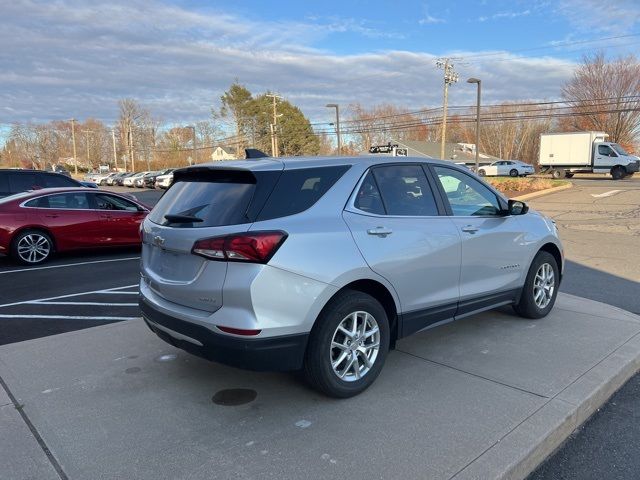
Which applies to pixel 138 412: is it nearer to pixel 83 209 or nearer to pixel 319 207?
pixel 319 207

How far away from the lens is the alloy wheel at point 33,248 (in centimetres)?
940

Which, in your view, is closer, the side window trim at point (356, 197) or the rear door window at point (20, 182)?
the side window trim at point (356, 197)

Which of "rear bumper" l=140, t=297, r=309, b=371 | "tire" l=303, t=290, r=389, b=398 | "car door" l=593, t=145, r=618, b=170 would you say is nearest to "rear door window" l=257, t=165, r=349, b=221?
"tire" l=303, t=290, r=389, b=398

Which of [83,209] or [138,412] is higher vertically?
[83,209]

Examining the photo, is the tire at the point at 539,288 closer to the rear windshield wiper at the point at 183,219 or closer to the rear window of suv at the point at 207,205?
the rear window of suv at the point at 207,205

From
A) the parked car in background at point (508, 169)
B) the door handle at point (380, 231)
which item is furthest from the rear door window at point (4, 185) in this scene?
the parked car in background at point (508, 169)

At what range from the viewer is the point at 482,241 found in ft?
14.9

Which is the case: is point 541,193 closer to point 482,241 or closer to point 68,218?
point 68,218

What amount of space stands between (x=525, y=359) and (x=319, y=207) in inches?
88.1

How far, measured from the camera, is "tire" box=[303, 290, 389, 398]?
11.1 ft

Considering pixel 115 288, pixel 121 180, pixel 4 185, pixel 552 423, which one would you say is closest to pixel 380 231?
pixel 552 423

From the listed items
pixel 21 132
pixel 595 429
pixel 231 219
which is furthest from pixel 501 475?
pixel 21 132

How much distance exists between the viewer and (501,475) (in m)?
2.66

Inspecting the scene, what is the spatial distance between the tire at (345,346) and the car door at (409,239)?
0.84 feet
